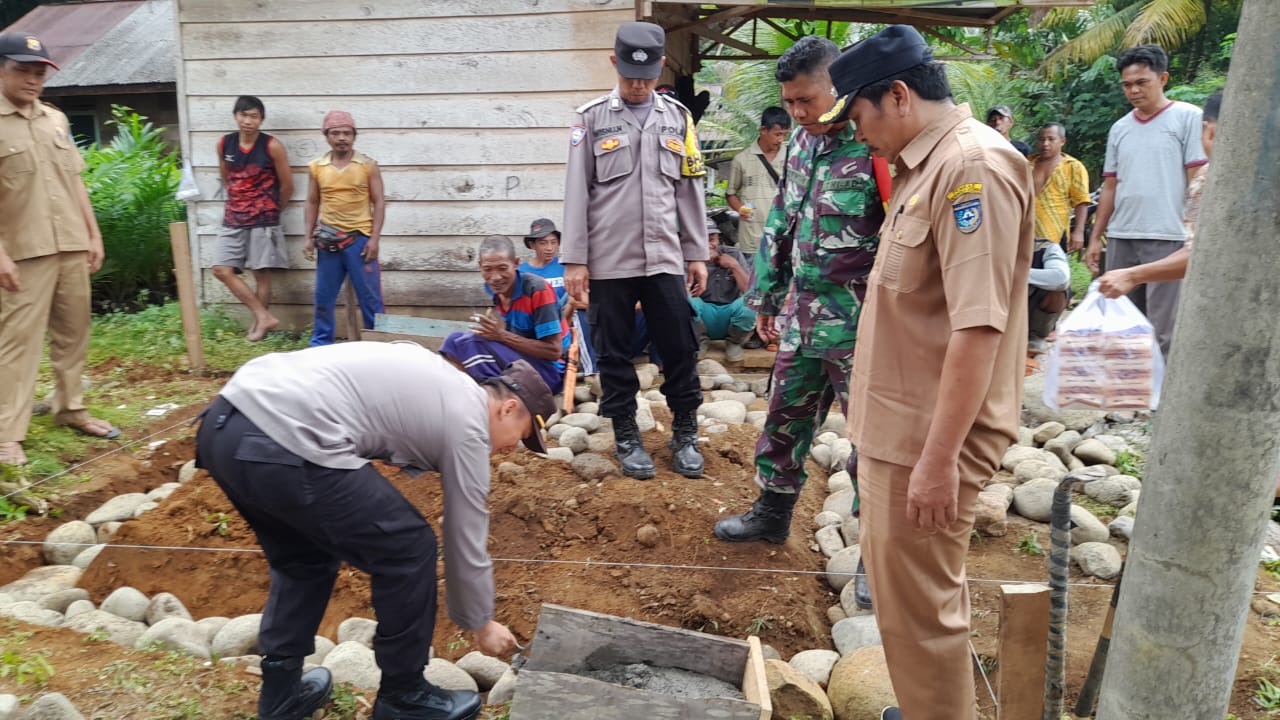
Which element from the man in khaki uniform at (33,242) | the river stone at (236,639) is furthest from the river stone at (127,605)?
the man in khaki uniform at (33,242)

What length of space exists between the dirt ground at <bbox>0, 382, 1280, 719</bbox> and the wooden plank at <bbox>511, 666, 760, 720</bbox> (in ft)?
3.46

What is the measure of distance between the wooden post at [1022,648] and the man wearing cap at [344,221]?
5630mm

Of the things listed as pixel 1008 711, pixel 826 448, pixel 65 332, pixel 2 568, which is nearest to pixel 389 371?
pixel 1008 711

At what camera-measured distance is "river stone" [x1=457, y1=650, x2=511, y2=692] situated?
3.23 meters

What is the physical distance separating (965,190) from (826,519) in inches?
99.3

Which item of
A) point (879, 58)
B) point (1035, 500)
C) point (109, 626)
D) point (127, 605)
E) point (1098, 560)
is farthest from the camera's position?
point (1035, 500)

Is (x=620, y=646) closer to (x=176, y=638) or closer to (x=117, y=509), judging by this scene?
(x=176, y=638)

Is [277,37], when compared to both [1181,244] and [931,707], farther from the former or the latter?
[931,707]

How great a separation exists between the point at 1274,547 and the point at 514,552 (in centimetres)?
324

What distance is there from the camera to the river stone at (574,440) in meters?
5.08

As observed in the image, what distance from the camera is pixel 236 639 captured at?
330 centimetres

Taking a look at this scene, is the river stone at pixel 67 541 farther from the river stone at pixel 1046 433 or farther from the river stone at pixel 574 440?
the river stone at pixel 1046 433

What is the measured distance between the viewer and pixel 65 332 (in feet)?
17.3

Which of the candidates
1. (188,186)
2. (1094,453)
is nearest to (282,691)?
(1094,453)
